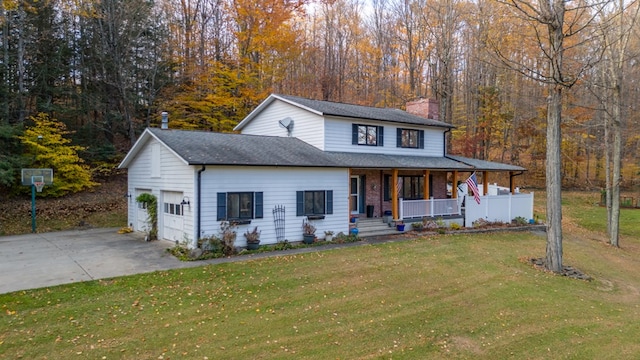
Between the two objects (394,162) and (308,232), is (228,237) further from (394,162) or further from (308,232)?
(394,162)

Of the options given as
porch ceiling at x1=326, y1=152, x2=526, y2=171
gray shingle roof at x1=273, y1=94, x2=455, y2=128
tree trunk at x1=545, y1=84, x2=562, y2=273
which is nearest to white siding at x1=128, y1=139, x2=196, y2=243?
porch ceiling at x1=326, y1=152, x2=526, y2=171

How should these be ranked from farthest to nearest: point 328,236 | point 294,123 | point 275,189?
1. point 294,123
2. point 328,236
3. point 275,189

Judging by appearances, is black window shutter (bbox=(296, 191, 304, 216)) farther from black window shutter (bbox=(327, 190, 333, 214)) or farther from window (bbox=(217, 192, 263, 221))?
window (bbox=(217, 192, 263, 221))

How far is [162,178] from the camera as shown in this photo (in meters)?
13.7

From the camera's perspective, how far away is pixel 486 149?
33.8 meters

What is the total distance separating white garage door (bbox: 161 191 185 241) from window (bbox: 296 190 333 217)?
4.07 metres

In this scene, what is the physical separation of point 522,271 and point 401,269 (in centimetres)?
366

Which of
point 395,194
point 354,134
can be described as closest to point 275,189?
point 354,134

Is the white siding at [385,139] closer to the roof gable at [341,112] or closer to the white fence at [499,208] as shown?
the roof gable at [341,112]

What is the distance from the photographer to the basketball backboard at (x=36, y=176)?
1627cm

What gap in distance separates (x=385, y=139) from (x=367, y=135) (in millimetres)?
1103

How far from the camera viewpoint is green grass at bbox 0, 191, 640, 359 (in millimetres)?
5727

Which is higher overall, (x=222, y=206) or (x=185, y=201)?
(x=185, y=201)

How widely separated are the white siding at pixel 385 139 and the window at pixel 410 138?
0.20 metres
